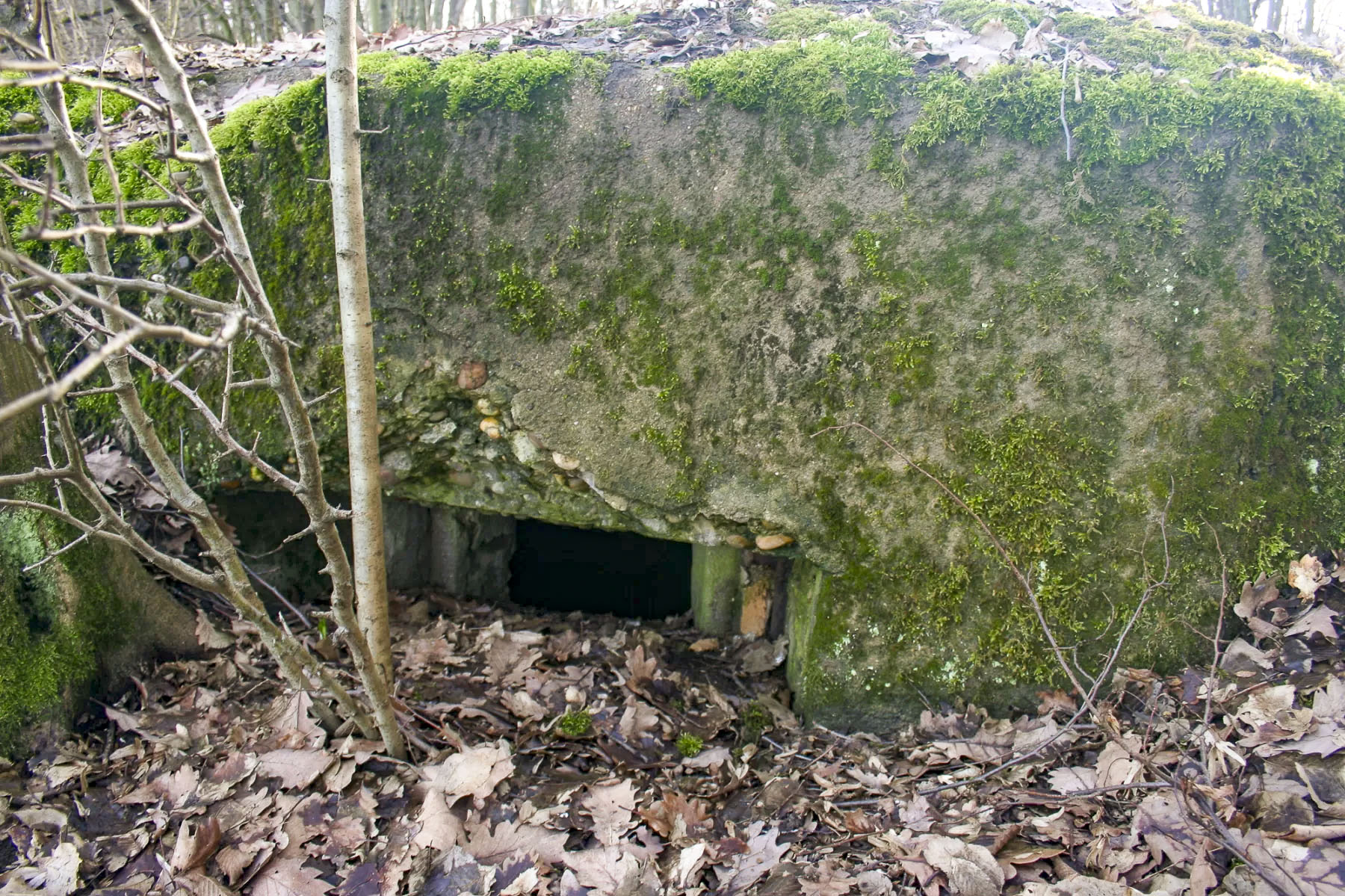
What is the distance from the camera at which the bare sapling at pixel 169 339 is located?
1515mm

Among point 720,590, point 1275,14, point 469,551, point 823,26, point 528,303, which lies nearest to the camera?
point 528,303

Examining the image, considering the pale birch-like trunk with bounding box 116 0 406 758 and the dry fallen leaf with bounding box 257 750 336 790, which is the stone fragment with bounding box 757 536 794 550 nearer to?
the pale birch-like trunk with bounding box 116 0 406 758

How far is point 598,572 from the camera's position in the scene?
6031mm

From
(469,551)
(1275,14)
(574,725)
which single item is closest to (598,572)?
(469,551)

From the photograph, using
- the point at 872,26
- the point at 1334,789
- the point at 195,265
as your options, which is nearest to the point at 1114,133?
the point at 872,26

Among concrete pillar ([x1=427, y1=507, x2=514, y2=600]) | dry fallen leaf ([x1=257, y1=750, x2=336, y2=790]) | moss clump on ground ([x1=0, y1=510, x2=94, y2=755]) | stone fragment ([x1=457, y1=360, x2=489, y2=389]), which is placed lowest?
concrete pillar ([x1=427, y1=507, x2=514, y2=600])

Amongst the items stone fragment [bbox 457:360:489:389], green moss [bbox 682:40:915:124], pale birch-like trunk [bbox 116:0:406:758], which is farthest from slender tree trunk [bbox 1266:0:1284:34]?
pale birch-like trunk [bbox 116:0:406:758]

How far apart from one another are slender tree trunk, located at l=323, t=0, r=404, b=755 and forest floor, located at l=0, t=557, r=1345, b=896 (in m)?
0.40

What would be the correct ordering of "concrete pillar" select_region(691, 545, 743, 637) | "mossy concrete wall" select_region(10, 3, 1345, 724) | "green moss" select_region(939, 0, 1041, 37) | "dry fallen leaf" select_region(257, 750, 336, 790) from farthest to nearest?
1. "concrete pillar" select_region(691, 545, 743, 637)
2. "green moss" select_region(939, 0, 1041, 37)
3. "mossy concrete wall" select_region(10, 3, 1345, 724)
4. "dry fallen leaf" select_region(257, 750, 336, 790)

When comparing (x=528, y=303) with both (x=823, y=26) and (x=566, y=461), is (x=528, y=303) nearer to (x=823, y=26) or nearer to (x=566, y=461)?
(x=566, y=461)

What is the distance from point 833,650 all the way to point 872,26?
→ 2.72 metres

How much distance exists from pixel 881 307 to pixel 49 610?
3444mm

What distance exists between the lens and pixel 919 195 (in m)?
3.19

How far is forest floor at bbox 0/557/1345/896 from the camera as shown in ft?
7.43
